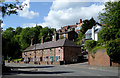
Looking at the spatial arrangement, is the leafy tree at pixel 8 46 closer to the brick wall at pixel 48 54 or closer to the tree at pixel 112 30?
the brick wall at pixel 48 54

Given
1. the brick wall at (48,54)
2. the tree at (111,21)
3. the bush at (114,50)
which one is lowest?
the brick wall at (48,54)

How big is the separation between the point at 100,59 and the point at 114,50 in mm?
5192

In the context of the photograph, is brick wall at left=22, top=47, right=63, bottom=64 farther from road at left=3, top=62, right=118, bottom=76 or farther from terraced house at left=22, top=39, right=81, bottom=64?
road at left=3, top=62, right=118, bottom=76

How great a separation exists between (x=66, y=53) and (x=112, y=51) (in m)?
23.7

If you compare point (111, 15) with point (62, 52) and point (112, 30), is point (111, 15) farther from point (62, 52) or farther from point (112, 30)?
point (62, 52)

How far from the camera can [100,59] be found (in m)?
34.6

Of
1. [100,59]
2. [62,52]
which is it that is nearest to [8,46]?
[62,52]

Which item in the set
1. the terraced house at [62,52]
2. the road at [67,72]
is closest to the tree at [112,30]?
the road at [67,72]

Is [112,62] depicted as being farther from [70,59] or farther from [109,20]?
[70,59]

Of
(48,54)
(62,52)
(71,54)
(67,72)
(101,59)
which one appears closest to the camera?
(67,72)

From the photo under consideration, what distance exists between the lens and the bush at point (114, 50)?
30.0 meters

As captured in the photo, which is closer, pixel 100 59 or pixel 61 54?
pixel 100 59

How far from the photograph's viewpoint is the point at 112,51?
98.3 feet

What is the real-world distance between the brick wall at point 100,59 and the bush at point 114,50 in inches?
68.3
